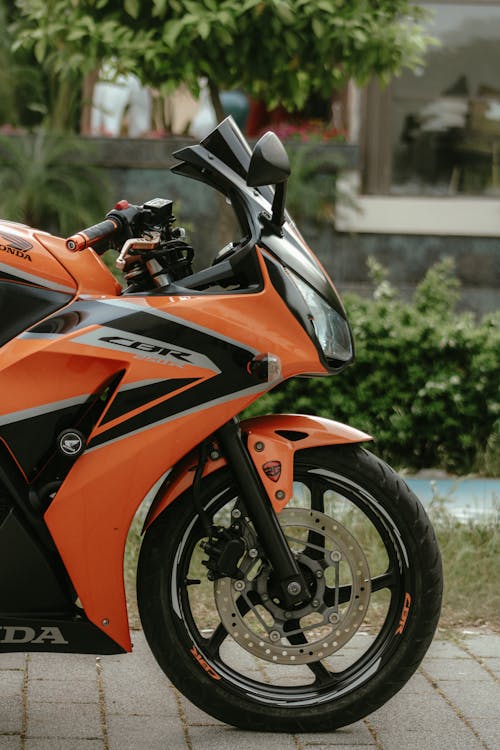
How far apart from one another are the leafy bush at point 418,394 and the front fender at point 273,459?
3.78 m

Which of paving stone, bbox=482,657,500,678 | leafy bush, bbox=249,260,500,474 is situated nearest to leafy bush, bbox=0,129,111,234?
leafy bush, bbox=249,260,500,474

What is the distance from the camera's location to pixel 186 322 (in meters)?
3.50

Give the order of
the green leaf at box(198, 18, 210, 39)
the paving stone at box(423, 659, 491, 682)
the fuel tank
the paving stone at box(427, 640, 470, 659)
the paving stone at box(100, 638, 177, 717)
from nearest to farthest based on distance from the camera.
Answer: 1. the fuel tank
2. the paving stone at box(100, 638, 177, 717)
3. the paving stone at box(423, 659, 491, 682)
4. the paving stone at box(427, 640, 470, 659)
5. the green leaf at box(198, 18, 210, 39)

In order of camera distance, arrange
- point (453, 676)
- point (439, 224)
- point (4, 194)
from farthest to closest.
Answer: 1. point (439, 224)
2. point (4, 194)
3. point (453, 676)

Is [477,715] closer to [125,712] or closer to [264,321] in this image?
[125,712]

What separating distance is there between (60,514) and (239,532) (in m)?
0.48

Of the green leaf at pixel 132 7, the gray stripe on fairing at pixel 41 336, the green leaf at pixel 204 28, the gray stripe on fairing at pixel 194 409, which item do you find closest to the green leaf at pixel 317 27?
the green leaf at pixel 204 28

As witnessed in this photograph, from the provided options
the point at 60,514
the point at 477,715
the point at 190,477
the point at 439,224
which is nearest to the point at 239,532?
the point at 190,477

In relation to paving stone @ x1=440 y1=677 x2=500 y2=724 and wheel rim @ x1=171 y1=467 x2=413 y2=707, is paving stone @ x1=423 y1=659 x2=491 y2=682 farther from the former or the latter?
wheel rim @ x1=171 y1=467 x2=413 y2=707

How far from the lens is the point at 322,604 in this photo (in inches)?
144

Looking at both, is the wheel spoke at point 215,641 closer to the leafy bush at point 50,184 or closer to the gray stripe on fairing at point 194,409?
the gray stripe on fairing at point 194,409

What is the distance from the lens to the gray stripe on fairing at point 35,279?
342 cm

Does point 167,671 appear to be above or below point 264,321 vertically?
below

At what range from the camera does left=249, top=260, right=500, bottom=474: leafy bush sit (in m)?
7.43
